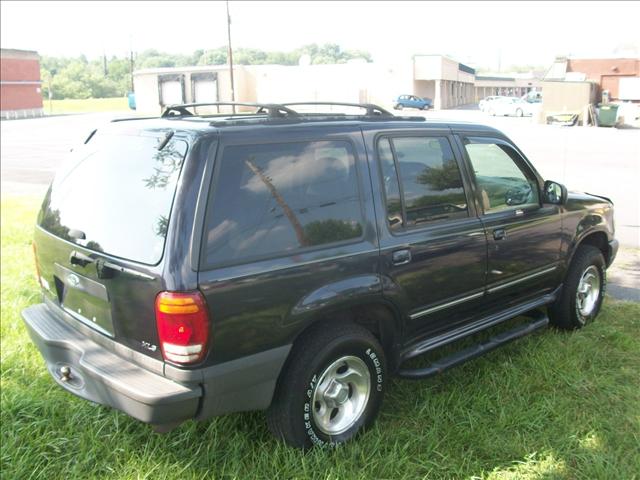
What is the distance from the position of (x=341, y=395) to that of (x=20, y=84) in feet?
242

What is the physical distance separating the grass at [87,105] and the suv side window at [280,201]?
6945 cm

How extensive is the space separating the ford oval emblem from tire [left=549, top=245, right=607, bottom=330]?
11.6ft

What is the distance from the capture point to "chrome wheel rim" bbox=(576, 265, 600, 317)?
4.91 m

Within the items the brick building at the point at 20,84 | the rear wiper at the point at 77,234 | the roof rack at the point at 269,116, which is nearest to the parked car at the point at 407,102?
the brick building at the point at 20,84

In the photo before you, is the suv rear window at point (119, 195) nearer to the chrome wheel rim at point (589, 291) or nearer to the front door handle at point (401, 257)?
the front door handle at point (401, 257)

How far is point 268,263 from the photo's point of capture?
2773mm

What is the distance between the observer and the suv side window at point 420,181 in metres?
3.41

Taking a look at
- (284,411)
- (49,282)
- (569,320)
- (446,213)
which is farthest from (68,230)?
(569,320)

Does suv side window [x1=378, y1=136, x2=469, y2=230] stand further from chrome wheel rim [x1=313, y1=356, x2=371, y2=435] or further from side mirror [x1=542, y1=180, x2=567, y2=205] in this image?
side mirror [x1=542, y1=180, x2=567, y2=205]

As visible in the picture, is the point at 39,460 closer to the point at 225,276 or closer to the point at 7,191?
the point at 225,276

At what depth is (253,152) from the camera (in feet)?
9.35

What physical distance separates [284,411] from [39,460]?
1.37 meters

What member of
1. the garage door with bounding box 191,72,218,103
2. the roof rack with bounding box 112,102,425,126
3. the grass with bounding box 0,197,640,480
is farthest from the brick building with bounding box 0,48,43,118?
the grass with bounding box 0,197,640,480

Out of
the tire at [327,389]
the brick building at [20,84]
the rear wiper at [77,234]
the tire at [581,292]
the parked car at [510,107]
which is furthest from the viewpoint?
the brick building at [20,84]
